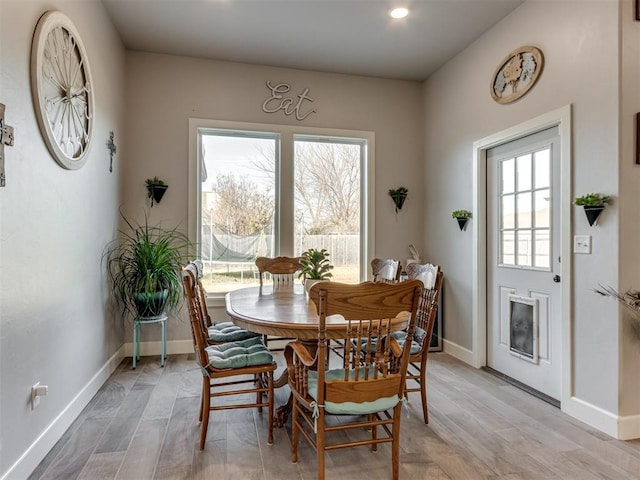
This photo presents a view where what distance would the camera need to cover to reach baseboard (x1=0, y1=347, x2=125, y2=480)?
1.77 meters

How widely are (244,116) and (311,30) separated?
111 centimetres

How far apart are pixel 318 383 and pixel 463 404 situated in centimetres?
152

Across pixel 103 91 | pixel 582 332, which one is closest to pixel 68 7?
pixel 103 91

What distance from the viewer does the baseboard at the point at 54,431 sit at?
1.77 m

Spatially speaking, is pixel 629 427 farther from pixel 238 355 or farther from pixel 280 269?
pixel 280 269

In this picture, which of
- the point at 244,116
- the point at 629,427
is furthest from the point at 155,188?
the point at 629,427

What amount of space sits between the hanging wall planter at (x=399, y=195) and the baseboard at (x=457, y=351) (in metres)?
1.56

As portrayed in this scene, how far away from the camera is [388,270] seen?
3104 mm

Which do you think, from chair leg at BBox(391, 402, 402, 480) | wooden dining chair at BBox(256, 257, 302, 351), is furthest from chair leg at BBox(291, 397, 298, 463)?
wooden dining chair at BBox(256, 257, 302, 351)

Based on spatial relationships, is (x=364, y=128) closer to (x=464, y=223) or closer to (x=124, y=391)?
(x=464, y=223)

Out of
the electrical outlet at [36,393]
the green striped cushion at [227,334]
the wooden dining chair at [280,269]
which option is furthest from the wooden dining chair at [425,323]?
the electrical outlet at [36,393]

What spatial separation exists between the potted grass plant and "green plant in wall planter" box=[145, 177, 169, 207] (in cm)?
38

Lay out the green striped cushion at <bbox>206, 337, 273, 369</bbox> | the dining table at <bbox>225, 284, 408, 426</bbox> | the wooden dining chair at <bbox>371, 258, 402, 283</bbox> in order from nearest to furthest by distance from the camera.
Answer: the dining table at <bbox>225, 284, 408, 426</bbox> < the green striped cushion at <bbox>206, 337, 273, 369</bbox> < the wooden dining chair at <bbox>371, 258, 402, 283</bbox>

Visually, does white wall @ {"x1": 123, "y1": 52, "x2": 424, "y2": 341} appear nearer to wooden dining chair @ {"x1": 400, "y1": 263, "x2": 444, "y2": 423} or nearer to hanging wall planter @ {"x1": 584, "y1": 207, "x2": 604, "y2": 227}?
wooden dining chair @ {"x1": 400, "y1": 263, "x2": 444, "y2": 423}
